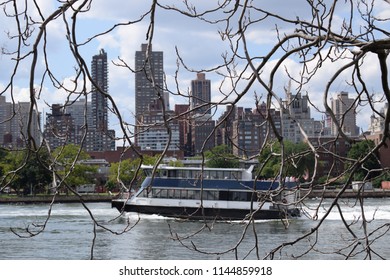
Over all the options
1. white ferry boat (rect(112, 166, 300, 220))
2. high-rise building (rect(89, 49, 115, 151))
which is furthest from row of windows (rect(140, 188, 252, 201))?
high-rise building (rect(89, 49, 115, 151))

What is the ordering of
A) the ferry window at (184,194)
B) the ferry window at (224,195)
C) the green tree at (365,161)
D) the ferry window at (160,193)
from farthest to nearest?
1. the ferry window at (160,193)
2. the ferry window at (184,194)
3. the ferry window at (224,195)
4. the green tree at (365,161)

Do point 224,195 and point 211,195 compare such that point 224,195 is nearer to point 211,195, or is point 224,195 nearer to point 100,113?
point 211,195

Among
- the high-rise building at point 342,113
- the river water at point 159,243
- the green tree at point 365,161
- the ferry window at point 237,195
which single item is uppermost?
the high-rise building at point 342,113

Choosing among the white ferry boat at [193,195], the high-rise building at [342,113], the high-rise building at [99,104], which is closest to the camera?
the high-rise building at [99,104]

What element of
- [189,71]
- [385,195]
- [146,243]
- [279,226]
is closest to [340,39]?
[189,71]

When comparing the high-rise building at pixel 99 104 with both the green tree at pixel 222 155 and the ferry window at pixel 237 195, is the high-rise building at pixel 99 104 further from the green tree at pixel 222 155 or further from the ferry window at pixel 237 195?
the ferry window at pixel 237 195

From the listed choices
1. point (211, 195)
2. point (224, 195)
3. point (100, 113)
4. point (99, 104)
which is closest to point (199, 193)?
point (211, 195)

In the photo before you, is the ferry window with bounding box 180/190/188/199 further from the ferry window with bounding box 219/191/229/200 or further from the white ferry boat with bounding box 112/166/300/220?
the ferry window with bounding box 219/191/229/200

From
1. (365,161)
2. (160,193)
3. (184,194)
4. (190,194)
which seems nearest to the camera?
(365,161)

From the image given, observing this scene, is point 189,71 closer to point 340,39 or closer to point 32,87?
point 340,39

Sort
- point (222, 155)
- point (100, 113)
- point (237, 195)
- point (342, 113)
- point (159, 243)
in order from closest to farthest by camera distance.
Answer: point (342, 113)
point (222, 155)
point (100, 113)
point (159, 243)
point (237, 195)

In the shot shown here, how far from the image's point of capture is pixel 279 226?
33.5m

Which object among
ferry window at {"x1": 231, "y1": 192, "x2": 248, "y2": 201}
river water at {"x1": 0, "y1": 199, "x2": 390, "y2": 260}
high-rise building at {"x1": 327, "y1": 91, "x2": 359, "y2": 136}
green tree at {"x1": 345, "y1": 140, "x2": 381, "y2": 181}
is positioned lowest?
river water at {"x1": 0, "y1": 199, "x2": 390, "y2": 260}

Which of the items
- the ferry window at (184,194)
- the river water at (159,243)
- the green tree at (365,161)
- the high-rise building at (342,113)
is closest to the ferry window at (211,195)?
the ferry window at (184,194)
